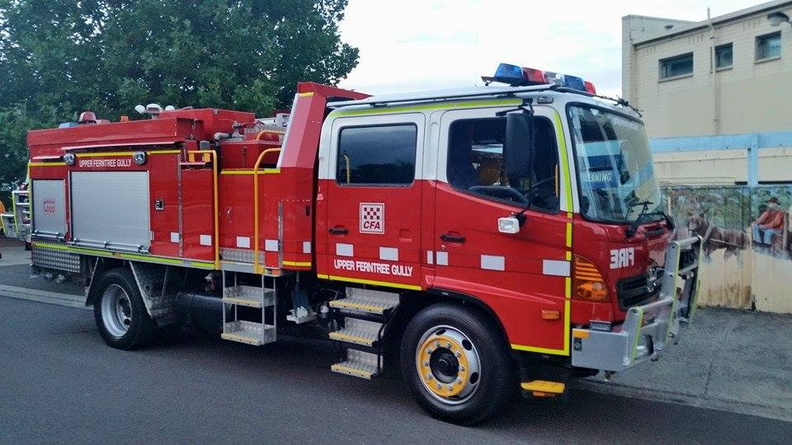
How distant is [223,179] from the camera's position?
755cm

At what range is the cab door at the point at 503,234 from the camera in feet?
17.8

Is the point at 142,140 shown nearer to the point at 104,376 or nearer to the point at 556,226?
the point at 104,376

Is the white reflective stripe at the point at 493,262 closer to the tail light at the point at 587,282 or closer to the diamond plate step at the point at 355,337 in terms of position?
the tail light at the point at 587,282

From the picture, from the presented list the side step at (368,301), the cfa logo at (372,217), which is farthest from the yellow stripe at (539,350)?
the cfa logo at (372,217)

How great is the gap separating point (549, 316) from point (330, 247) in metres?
2.28

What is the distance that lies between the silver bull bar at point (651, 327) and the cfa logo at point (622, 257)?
34cm

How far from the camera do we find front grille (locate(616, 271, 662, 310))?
5.39 m

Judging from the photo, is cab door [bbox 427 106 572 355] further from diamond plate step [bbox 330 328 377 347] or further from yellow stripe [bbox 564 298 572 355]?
diamond plate step [bbox 330 328 377 347]

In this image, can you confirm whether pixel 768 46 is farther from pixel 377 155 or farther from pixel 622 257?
pixel 622 257

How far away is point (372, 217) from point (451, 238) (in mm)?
875

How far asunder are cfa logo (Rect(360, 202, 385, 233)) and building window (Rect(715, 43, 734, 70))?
26.3m

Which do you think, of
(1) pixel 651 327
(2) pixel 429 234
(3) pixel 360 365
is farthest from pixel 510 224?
(3) pixel 360 365

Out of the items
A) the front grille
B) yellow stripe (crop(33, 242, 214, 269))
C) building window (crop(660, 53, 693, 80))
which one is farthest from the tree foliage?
building window (crop(660, 53, 693, 80))

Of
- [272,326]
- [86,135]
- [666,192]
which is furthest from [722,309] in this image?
[86,135]
